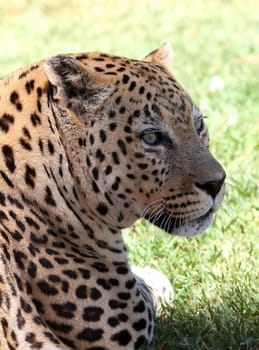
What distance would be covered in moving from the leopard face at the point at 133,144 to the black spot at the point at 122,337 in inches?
19.2

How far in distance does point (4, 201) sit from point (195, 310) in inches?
50.7

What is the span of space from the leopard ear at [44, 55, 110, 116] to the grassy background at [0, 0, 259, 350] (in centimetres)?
119

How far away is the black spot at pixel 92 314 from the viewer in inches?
169

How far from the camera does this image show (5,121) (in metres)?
4.41

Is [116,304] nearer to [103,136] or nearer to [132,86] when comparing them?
[103,136]

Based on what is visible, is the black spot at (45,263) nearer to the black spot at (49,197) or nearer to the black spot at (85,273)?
the black spot at (85,273)

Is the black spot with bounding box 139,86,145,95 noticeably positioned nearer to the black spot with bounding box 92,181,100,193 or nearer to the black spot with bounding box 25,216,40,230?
the black spot with bounding box 92,181,100,193

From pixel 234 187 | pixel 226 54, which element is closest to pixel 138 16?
pixel 226 54

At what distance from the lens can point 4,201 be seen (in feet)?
14.1

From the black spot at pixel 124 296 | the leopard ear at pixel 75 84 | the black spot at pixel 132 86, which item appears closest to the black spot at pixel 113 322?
the black spot at pixel 124 296

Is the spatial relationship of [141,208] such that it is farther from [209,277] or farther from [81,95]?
[209,277]

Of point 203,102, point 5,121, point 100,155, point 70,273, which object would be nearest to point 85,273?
point 70,273

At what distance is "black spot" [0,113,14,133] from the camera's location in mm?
4406

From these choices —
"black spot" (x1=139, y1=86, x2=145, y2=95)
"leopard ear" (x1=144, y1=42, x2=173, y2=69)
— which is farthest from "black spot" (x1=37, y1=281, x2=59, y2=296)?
"leopard ear" (x1=144, y1=42, x2=173, y2=69)
